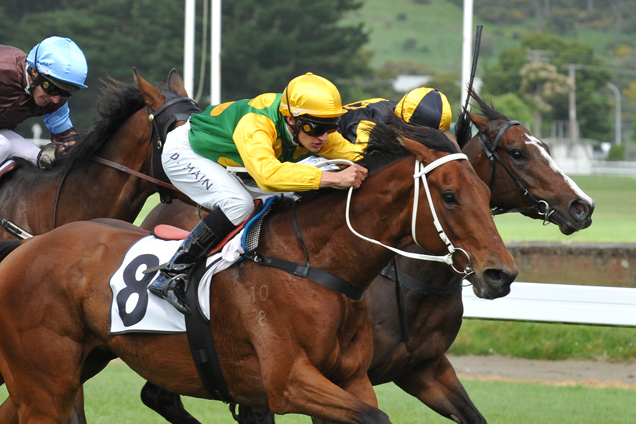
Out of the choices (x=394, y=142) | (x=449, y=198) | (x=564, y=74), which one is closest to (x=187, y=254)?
(x=394, y=142)

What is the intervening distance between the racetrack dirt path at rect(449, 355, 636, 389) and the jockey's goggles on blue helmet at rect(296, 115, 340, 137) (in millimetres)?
4290

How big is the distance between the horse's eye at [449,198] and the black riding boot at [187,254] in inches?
36.5

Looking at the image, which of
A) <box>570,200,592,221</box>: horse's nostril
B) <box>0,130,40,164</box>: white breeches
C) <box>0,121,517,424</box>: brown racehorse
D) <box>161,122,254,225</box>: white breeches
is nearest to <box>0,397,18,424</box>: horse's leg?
<box>0,121,517,424</box>: brown racehorse

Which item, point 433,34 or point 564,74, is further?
point 433,34

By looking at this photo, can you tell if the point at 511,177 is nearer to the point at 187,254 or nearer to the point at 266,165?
the point at 266,165

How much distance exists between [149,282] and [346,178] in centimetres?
96

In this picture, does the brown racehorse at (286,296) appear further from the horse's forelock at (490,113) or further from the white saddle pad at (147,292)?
the horse's forelock at (490,113)

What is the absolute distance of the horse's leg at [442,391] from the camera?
4281mm

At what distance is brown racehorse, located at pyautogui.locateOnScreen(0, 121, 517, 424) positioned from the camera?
3.20m

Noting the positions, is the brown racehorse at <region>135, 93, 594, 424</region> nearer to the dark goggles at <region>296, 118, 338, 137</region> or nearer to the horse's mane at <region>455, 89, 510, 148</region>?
the horse's mane at <region>455, 89, 510, 148</region>

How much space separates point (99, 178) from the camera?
16.1ft

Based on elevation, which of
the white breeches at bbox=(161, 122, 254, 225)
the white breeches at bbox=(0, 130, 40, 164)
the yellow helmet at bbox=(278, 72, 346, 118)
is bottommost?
the white breeches at bbox=(0, 130, 40, 164)

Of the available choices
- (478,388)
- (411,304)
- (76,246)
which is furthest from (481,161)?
(478,388)

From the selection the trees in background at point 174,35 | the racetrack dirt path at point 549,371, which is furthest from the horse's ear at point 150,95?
the trees in background at point 174,35
